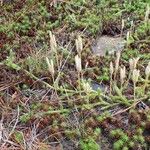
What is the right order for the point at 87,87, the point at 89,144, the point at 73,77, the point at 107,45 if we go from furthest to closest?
the point at 107,45
the point at 73,77
the point at 87,87
the point at 89,144

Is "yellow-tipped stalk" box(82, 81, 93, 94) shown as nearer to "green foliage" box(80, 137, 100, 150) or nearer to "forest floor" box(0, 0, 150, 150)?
"forest floor" box(0, 0, 150, 150)

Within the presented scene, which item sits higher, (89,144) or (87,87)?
(87,87)

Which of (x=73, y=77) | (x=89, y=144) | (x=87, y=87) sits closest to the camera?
(x=89, y=144)

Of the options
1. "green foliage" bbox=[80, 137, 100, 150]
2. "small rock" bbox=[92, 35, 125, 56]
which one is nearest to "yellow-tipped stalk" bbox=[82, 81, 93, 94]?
"green foliage" bbox=[80, 137, 100, 150]

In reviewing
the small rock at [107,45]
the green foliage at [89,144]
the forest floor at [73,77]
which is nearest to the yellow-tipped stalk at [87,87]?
the forest floor at [73,77]

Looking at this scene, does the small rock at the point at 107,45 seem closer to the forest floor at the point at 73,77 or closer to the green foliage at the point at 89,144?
the forest floor at the point at 73,77

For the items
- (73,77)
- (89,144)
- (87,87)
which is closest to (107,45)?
(73,77)

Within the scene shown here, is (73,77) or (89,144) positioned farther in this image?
(73,77)

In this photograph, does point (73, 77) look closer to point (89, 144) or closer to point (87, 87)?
point (87, 87)

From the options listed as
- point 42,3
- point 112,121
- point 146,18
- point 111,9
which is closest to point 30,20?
point 42,3
